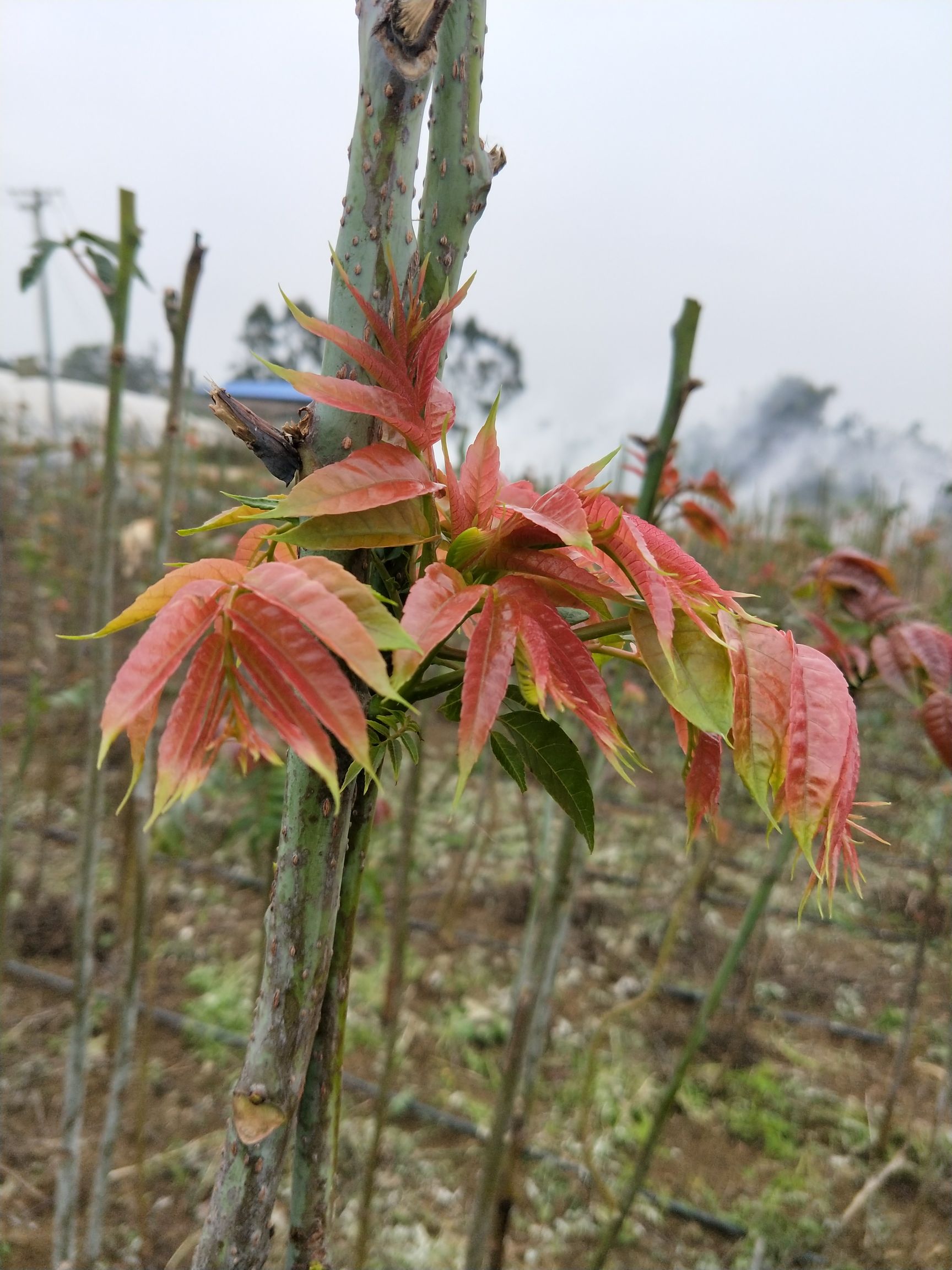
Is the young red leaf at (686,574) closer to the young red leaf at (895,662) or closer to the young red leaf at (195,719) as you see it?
the young red leaf at (195,719)

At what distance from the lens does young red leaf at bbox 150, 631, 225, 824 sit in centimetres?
36

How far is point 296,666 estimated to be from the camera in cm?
36

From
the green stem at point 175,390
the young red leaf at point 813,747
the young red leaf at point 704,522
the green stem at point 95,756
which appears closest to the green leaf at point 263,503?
the young red leaf at point 813,747

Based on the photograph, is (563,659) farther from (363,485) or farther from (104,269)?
(104,269)

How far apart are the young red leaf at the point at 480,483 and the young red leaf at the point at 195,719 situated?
0.17m

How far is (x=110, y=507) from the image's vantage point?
3.61 feet

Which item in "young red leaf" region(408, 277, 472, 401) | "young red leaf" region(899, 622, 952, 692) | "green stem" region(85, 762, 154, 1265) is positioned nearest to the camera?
"young red leaf" region(408, 277, 472, 401)

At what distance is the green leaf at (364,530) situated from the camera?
1.33 feet

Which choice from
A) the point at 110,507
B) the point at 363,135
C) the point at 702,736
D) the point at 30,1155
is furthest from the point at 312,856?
the point at 30,1155

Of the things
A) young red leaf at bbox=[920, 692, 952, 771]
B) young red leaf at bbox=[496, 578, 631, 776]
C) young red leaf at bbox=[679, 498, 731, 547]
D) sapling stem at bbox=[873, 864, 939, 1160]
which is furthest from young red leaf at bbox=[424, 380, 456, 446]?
sapling stem at bbox=[873, 864, 939, 1160]

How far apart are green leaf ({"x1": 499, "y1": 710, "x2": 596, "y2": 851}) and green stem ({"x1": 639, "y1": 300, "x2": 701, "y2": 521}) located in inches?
21.9

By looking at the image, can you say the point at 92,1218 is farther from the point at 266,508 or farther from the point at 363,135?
the point at 363,135

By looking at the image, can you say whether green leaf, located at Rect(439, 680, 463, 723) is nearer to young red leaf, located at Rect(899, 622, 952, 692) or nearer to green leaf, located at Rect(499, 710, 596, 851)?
green leaf, located at Rect(499, 710, 596, 851)

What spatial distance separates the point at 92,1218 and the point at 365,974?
1401 mm
